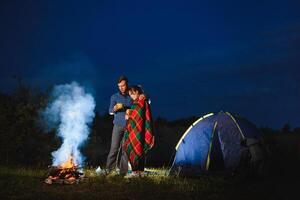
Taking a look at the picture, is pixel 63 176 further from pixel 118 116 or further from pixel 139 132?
pixel 118 116

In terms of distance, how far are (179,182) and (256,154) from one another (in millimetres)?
2545

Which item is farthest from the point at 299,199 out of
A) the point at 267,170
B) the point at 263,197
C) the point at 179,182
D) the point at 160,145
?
the point at 160,145

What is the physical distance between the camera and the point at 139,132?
8.28m

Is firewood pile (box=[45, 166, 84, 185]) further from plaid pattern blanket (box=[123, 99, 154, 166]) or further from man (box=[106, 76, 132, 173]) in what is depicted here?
man (box=[106, 76, 132, 173])

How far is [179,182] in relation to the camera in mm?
7652

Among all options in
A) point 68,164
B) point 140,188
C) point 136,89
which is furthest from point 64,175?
point 136,89

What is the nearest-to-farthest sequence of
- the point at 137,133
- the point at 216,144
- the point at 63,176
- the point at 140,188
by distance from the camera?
the point at 140,188
the point at 63,176
the point at 137,133
the point at 216,144

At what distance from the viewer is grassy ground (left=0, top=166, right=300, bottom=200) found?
624 cm

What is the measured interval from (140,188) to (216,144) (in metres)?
3.75

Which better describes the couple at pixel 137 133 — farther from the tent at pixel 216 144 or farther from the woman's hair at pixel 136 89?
the tent at pixel 216 144

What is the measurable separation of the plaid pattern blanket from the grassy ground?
618 millimetres

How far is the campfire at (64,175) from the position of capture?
23.9 ft

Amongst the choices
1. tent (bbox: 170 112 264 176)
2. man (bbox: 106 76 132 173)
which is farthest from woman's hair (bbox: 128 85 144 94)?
tent (bbox: 170 112 264 176)

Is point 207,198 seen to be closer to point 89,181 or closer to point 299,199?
point 299,199
